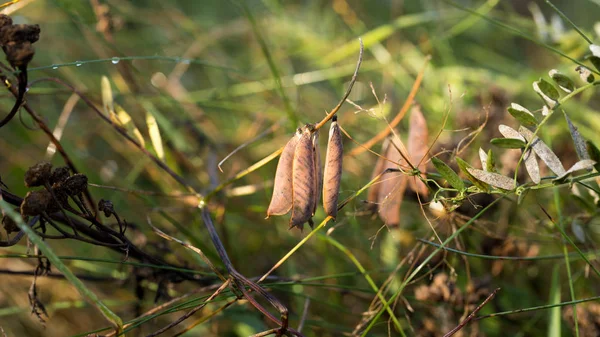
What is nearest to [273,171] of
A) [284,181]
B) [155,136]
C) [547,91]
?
[155,136]

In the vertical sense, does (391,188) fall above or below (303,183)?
below

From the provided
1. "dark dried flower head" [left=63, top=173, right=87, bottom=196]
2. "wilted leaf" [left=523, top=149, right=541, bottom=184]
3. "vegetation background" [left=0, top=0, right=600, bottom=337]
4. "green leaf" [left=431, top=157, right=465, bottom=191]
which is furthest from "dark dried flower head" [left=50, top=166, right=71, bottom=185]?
"wilted leaf" [left=523, top=149, right=541, bottom=184]

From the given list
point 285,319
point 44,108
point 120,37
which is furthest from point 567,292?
point 120,37

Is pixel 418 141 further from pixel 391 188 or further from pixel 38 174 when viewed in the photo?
pixel 38 174

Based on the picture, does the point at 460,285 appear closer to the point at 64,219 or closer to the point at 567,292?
the point at 567,292

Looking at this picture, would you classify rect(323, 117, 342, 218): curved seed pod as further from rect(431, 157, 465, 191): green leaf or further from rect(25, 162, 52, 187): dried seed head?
rect(25, 162, 52, 187): dried seed head

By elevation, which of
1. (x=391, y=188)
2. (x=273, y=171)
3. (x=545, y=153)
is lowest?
(x=273, y=171)
